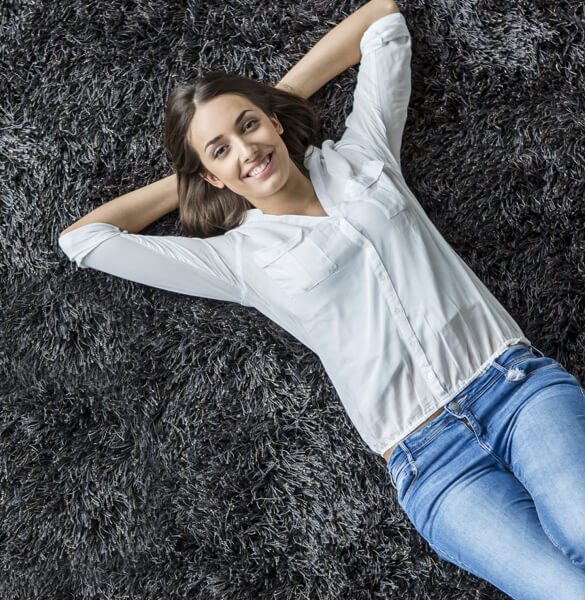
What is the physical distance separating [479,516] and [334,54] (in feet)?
4.02

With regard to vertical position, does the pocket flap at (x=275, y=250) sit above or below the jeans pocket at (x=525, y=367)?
above

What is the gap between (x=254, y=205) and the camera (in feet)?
5.09

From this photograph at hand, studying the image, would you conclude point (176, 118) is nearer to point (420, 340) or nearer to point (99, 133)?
point (99, 133)

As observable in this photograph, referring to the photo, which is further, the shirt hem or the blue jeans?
the shirt hem

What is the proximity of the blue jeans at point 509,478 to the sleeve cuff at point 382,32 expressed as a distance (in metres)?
0.85

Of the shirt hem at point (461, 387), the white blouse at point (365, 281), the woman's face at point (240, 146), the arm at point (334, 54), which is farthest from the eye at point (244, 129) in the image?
the shirt hem at point (461, 387)

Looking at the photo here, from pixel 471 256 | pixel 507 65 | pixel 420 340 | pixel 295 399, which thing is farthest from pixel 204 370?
pixel 507 65

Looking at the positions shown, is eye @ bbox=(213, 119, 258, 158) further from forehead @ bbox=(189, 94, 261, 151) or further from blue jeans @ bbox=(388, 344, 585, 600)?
blue jeans @ bbox=(388, 344, 585, 600)

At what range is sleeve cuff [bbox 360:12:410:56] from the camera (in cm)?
156

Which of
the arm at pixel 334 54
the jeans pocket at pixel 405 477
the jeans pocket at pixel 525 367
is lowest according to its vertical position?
the jeans pocket at pixel 405 477

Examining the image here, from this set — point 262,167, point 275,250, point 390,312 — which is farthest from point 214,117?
point 390,312

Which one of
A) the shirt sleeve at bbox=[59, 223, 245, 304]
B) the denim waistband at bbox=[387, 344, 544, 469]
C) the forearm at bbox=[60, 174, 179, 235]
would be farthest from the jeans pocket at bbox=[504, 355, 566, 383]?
the forearm at bbox=[60, 174, 179, 235]

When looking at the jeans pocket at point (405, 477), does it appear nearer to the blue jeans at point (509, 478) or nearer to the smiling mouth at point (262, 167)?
the blue jeans at point (509, 478)

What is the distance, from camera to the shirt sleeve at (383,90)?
5.09 ft
